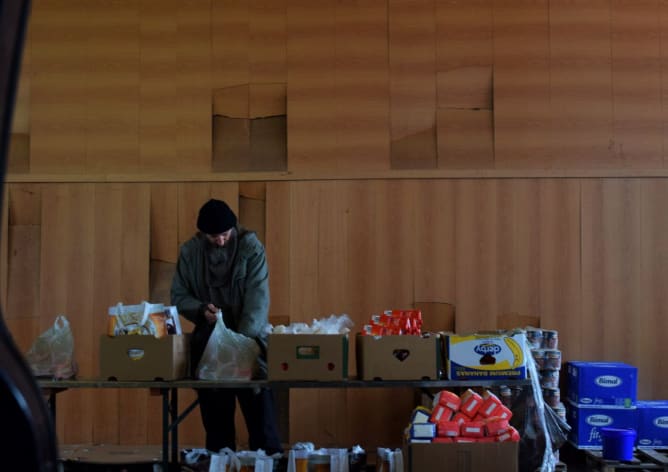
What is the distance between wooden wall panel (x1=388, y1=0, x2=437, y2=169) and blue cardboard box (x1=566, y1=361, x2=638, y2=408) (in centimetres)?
189

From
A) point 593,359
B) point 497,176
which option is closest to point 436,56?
point 497,176

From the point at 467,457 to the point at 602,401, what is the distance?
1.96 metres

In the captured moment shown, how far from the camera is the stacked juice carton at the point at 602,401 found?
5180 mm

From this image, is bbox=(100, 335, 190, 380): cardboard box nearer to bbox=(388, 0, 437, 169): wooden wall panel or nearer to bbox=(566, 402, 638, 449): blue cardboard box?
bbox=(388, 0, 437, 169): wooden wall panel

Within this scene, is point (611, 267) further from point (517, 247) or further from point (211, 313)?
point (211, 313)

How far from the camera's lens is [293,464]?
156 inches

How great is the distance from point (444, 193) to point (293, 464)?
8.40 ft

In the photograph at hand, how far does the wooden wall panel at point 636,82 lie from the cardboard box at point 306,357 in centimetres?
314

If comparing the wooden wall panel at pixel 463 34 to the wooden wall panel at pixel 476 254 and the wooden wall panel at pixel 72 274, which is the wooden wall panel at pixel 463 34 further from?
the wooden wall panel at pixel 72 274

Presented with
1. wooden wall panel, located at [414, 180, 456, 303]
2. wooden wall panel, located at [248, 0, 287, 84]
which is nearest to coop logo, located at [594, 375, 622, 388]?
wooden wall panel, located at [414, 180, 456, 303]

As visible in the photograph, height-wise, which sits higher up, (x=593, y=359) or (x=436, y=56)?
(x=436, y=56)

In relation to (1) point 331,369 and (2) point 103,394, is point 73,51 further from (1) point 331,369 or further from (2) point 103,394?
(1) point 331,369

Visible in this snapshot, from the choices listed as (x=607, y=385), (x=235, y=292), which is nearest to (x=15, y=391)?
(x=235, y=292)

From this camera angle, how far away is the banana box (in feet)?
12.3
